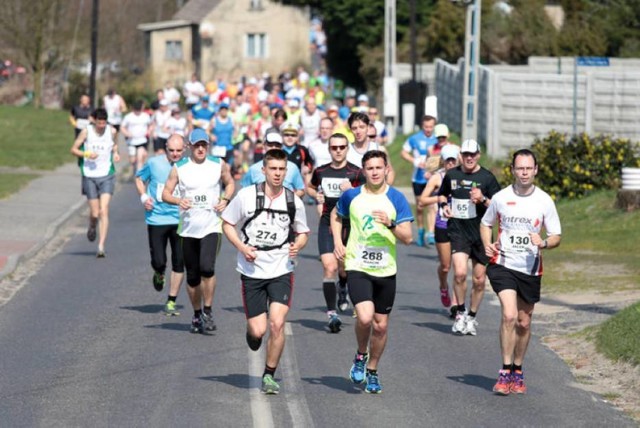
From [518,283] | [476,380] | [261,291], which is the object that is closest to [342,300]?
[476,380]

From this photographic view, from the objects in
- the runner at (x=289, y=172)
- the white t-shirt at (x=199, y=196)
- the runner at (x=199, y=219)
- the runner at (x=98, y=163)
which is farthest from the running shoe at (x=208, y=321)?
the runner at (x=98, y=163)

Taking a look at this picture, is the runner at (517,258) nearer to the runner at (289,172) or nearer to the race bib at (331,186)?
the runner at (289,172)

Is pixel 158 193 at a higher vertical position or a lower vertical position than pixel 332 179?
lower

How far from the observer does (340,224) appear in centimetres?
1098

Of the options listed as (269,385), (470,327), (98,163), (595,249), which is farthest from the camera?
(595,249)

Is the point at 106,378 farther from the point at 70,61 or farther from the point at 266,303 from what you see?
the point at 70,61

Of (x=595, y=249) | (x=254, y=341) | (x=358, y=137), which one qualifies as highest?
(x=358, y=137)

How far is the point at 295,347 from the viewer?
12867 millimetres

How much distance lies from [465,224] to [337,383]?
3.25 metres

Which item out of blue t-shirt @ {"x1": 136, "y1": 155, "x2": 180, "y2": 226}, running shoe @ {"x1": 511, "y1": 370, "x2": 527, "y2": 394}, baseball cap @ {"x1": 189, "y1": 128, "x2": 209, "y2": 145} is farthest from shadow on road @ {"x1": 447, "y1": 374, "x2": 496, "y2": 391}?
blue t-shirt @ {"x1": 136, "y1": 155, "x2": 180, "y2": 226}

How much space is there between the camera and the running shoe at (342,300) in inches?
579

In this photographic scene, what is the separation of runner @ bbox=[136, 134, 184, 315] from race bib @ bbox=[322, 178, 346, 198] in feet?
4.88

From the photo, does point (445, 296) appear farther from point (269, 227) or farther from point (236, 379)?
point (269, 227)

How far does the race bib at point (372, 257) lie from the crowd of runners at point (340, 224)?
0.01m
